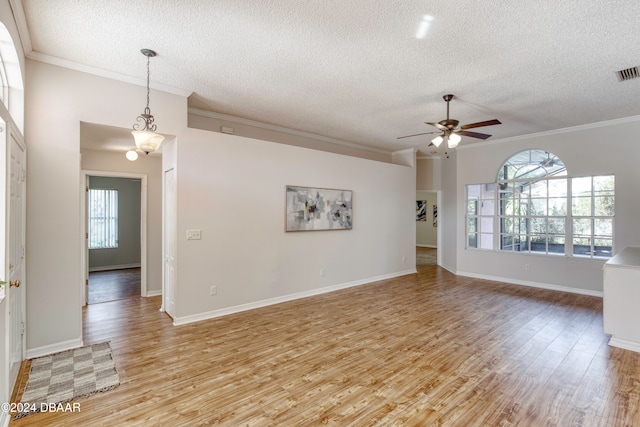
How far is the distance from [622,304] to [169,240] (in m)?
5.60

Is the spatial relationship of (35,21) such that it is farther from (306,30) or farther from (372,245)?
(372,245)

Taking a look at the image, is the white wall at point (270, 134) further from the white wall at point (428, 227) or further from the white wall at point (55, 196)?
the white wall at point (428, 227)

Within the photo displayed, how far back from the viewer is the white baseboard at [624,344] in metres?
3.31

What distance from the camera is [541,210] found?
243 inches

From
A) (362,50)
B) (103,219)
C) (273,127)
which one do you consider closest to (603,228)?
(362,50)

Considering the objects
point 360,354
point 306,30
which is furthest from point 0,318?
point 306,30

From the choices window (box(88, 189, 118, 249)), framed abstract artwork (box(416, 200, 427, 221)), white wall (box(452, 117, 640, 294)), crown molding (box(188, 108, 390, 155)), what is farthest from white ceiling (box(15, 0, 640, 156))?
framed abstract artwork (box(416, 200, 427, 221))

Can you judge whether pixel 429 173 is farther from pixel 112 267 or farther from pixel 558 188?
pixel 112 267

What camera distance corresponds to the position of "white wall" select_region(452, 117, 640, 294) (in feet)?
16.8

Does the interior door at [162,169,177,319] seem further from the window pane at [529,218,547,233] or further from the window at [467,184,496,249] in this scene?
the window pane at [529,218,547,233]

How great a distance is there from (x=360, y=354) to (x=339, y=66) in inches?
122

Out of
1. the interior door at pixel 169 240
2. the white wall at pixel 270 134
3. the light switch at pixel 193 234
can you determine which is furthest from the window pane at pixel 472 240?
the interior door at pixel 169 240

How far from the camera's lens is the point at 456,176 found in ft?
24.3

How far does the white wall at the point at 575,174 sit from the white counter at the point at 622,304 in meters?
2.24
